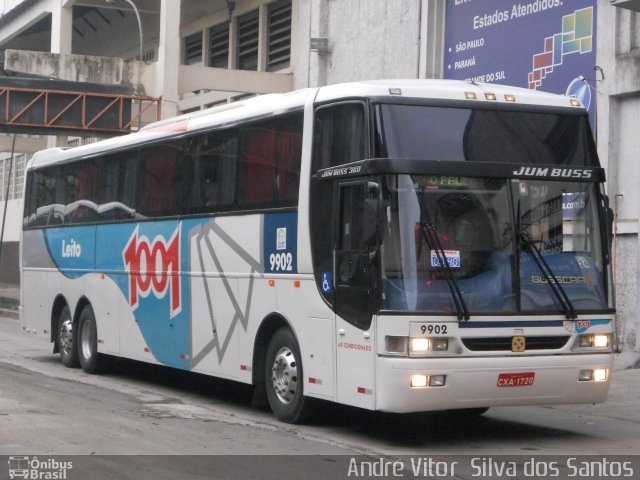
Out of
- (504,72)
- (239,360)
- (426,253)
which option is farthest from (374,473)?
(504,72)

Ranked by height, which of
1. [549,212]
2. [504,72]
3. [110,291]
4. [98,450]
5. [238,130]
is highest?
[504,72]

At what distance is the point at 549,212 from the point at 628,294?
26.9 ft

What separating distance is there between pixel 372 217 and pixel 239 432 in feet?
8.80

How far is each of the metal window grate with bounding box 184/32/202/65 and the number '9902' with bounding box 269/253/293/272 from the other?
2759 cm

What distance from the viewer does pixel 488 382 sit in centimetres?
1024

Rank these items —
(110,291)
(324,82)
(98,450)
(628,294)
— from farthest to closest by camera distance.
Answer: (324,82) → (628,294) → (110,291) → (98,450)

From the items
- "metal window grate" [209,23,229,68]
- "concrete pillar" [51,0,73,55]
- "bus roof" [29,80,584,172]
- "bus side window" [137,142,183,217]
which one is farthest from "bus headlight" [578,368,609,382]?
"concrete pillar" [51,0,73,55]

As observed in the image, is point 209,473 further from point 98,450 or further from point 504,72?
point 504,72

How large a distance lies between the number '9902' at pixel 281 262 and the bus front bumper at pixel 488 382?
77.4 inches

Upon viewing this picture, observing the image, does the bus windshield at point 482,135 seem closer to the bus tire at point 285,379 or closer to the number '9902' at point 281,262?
the number '9902' at point 281,262

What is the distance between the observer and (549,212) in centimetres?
1080

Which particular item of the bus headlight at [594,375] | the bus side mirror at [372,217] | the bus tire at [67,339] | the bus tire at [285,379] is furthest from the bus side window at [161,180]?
the bus headlight at [594,375]

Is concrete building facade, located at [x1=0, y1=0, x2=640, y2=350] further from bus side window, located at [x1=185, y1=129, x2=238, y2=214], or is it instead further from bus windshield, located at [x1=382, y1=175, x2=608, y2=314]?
bus windshield, located at [x1=382, y1=175, x2=608, y2=314]

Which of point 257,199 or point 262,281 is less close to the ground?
point 257,199
